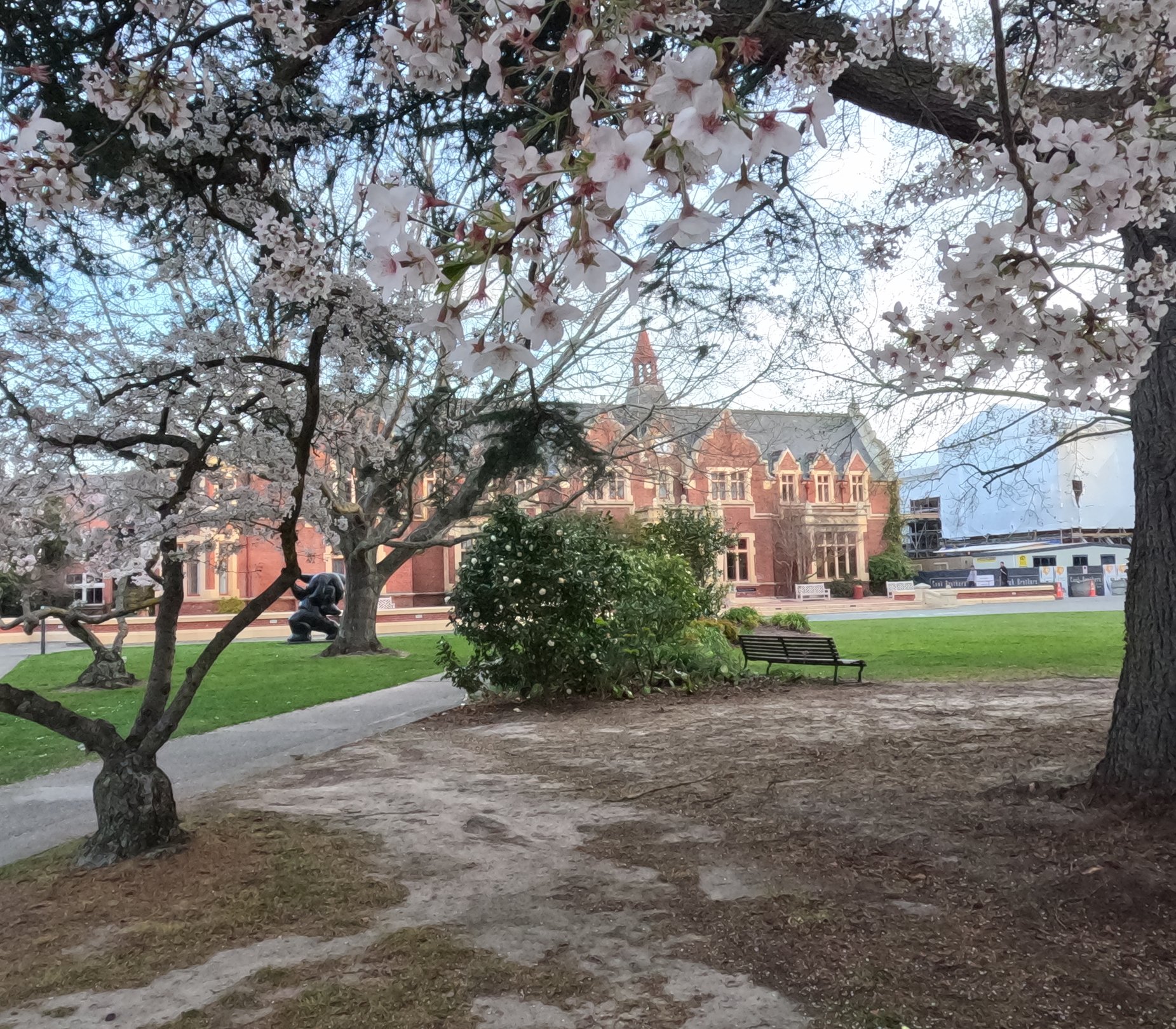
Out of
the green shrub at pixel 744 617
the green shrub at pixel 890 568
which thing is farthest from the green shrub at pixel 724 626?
the green shrub at pixel 890 568

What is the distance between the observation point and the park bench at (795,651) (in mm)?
11231

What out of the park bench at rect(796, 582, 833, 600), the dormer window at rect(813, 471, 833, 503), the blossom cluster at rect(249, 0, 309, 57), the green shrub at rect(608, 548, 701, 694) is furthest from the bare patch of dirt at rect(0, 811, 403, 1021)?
the dormer window at rect(813, 471, 833, 503)

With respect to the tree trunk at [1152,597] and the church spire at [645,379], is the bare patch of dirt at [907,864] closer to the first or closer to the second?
the tree trunk at [1152,597]

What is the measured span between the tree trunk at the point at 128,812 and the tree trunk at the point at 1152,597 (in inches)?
213

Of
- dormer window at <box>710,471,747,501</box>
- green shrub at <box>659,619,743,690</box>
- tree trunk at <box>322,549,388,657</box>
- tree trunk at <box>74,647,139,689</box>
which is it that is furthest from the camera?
dormer window at <box>710,471,747,501</box>

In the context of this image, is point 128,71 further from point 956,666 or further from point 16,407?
point 956,666

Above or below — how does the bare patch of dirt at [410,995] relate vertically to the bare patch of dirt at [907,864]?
above

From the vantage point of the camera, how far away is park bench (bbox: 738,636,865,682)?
11231 mm

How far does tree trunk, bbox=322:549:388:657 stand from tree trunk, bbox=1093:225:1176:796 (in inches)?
606

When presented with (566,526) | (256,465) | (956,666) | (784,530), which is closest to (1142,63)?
(256,465)

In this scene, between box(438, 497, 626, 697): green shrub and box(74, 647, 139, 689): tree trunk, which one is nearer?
box(438, 497, 626, 697): green shrub

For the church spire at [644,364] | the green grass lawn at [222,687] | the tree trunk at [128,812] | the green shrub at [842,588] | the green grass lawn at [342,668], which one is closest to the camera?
the tree trunk at [128,812]

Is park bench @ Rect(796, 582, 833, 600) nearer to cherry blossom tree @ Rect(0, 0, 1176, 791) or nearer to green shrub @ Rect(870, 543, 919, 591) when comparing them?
green shrub @ Rect(870, 543, 919, 591)

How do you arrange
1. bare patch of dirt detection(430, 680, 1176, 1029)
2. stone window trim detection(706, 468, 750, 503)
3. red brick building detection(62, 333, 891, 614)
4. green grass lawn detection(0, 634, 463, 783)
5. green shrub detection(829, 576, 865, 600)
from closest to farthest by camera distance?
bare patch of dirt detection(430, 680, 1176, 1029) → green grass lawn detection(0, 634, 463, 783) → red brick building detection(62, 333, 891, 614) → green shrub detection(829, 576, 865, 600) → stone window trim detection(706, 468, 750, 503)
